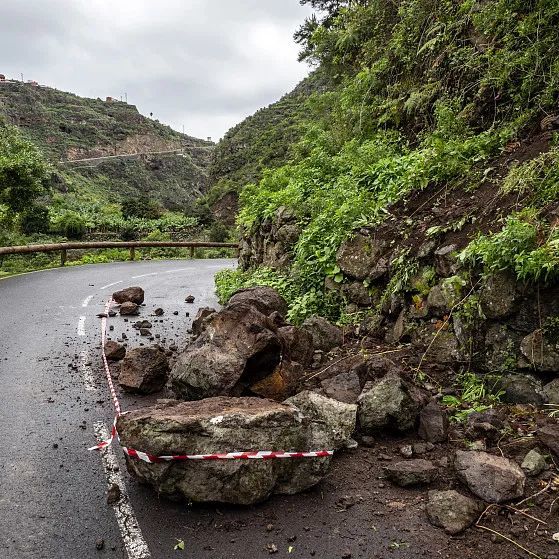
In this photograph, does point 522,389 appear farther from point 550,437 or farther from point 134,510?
point 134,510

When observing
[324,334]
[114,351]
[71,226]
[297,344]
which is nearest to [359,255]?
[324,334]

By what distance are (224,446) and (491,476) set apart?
2.08 metres

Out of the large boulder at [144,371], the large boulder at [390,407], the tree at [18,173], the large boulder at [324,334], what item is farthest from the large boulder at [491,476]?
the tree at [18,173]

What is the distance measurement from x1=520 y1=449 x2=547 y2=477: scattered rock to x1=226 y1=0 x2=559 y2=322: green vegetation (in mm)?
1680

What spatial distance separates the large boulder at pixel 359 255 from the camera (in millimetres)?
7539

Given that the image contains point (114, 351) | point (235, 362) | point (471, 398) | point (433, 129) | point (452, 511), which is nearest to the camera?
point (452, 511)

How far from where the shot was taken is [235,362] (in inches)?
204

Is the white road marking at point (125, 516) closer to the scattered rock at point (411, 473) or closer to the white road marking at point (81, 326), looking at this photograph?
the scattered rock at point (411, 473)

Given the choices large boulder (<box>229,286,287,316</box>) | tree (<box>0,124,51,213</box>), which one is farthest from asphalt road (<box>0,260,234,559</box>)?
tree (<box>0,124,51,213</box>)

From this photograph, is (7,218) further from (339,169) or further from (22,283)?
(339,169)

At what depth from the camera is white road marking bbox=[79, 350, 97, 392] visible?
6.03 meters

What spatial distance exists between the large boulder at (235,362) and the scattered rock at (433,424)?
1.54 metres

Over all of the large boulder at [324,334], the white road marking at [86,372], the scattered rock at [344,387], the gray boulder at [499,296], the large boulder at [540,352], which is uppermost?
the gray boulder at [499,296]

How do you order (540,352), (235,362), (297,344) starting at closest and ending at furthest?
1. (540,352)
2. (235,362)
3. (297,344)
